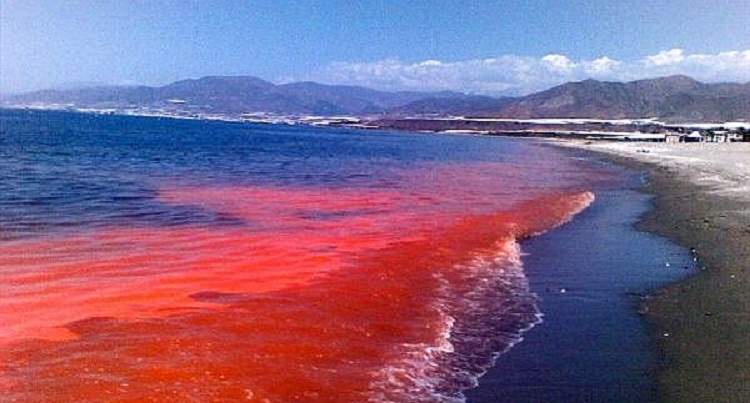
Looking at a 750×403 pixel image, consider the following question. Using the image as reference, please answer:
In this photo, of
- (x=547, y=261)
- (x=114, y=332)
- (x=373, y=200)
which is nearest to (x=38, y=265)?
(x=114, y=332)

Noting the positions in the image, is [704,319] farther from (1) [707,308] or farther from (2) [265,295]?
(2) [265,295]

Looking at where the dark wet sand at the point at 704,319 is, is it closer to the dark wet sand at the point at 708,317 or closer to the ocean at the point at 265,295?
the dark wet sand at the point at 708,317

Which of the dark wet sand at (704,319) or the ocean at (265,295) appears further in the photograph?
the ocean at (265,295)

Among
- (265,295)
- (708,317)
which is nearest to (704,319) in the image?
(708,317)

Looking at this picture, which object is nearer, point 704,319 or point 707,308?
point 704,319

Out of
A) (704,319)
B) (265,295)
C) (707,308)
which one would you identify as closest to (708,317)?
(704,319)

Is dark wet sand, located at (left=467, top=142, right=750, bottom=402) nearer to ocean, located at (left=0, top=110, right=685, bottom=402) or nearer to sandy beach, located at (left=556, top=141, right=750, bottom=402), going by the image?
sandy beach, located at (left=556, top=141, right=750, bottom=402)

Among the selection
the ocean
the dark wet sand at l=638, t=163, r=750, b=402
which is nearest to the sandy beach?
the dark wet sand at l=638, t=163, r=750, b=402

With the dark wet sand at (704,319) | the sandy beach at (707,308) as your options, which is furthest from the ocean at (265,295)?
the sandy beach at (707,308)

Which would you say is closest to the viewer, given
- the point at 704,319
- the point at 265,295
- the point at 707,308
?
the point at 704,319

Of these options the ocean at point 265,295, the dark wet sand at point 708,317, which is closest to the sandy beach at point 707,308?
the dark wet sand at point 708,317

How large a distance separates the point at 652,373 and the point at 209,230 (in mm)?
14156

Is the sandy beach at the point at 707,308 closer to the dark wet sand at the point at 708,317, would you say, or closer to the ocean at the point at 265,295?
the dark wet sand at the point at 708,317

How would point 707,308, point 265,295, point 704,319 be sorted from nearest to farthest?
point 704,319 → point 707,308 → point 265,295
